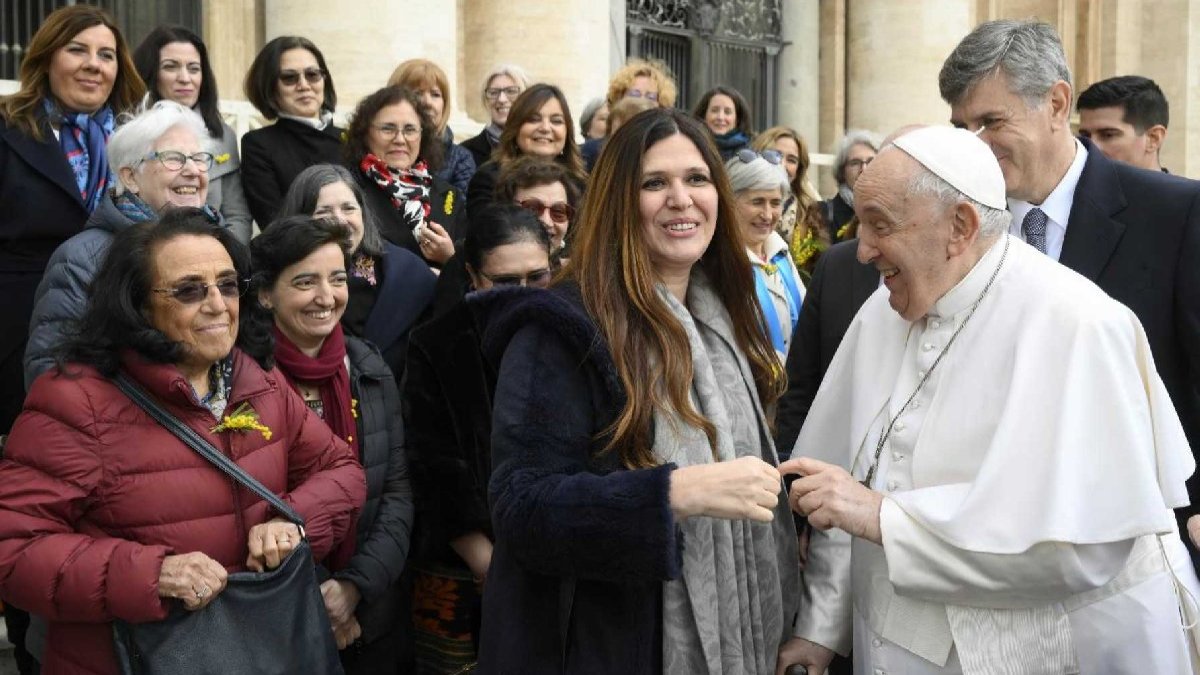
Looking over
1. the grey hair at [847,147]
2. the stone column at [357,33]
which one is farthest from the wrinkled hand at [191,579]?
the grey hair at [847,147]

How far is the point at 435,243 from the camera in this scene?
5.84 m

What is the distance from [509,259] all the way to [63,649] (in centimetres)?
189

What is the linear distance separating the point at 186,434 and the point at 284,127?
299 cm

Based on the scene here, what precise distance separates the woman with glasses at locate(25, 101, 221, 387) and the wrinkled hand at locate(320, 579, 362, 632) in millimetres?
1079

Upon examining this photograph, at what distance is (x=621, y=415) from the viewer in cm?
282

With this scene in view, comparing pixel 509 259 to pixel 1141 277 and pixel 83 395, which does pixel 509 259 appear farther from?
pixel 1141 277

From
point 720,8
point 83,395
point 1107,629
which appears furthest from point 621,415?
point 720,8

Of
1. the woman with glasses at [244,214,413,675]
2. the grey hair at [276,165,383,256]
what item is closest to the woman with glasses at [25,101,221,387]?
the woman with glasses at [244,214,413,675]

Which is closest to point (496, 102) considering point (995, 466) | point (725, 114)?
point (725, 114)

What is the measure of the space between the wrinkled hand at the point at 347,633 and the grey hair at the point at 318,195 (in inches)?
57.6

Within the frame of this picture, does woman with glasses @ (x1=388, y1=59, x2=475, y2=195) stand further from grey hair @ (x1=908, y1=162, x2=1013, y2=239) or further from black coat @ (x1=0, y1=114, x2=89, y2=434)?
grey hair @ (x1=908, y1=162, x2=1013, y2=239)

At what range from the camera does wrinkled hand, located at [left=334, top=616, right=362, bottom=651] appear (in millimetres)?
4066

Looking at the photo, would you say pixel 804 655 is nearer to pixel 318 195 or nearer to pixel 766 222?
pixel 318 195

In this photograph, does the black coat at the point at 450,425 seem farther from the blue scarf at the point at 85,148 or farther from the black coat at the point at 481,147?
the black coat at the point at 481,147
